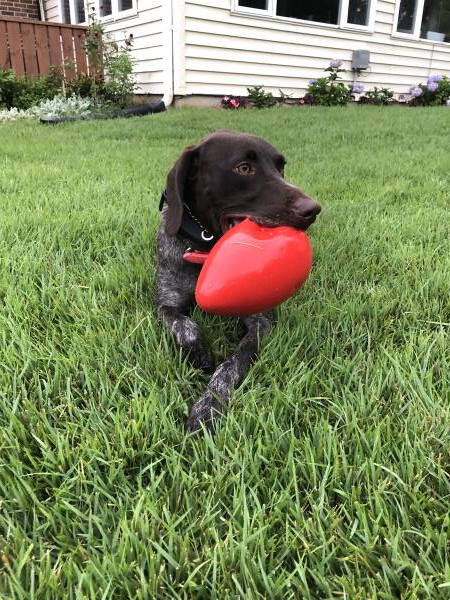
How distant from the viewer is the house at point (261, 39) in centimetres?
907

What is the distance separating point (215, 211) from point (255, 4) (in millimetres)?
9668

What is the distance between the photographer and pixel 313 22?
1082 cm

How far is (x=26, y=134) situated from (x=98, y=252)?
15.5 feet

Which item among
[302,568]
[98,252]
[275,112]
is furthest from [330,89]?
[302,568]

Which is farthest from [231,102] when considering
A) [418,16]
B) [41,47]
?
[418,16]

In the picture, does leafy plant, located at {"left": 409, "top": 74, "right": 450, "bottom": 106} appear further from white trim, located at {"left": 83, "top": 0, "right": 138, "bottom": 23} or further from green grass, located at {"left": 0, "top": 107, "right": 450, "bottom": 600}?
green grass, located at {"left": 0, "top": 107, "right": 450, "bottom": 600}

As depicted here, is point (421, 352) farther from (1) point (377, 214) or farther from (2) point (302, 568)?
(1) point (377, 214)

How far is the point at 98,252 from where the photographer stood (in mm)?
2805

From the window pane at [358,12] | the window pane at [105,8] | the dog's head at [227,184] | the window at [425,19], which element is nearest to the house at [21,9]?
the window pane at [105,8]

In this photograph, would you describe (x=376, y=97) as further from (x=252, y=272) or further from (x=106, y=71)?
(x=252, y=272)

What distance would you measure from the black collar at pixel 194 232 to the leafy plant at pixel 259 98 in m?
8.57

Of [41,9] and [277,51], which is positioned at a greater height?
[41,9]

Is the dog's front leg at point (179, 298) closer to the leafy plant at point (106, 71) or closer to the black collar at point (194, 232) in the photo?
the black collar at point (194, 232)

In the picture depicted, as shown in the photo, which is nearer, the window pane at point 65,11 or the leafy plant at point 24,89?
the leafy plant at point 24,89
